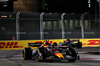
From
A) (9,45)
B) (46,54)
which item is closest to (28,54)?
(46,54)

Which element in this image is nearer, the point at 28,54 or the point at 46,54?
the point at 46,54

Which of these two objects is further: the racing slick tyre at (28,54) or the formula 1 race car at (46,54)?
the racing slick tyre at (28,54)

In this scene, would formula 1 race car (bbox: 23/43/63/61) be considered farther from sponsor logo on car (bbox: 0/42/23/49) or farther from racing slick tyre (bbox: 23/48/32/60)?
sponsor logo on car (bbox: 0/42/23/49)

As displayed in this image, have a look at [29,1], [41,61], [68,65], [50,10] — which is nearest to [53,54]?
[41,61]

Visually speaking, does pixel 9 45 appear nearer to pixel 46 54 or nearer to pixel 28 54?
pixel 28 54

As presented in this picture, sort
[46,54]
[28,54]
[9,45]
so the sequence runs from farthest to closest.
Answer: [9,45] → [28,54] → [46,54]

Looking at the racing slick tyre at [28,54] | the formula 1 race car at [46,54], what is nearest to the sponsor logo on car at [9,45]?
the racing slick tyre at [28,54]

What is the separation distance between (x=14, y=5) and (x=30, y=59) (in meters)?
33.2

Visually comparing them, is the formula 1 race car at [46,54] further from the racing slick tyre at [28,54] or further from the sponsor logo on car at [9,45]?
the sponsor logo on car at [9,45]

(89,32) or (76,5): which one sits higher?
(76,5)

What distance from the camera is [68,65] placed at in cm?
1204

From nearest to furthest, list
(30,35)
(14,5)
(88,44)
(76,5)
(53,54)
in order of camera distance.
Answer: (53,54), (88,44), (30,35), (14,5), (76,5)

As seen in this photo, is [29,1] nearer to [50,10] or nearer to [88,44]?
[50,10]

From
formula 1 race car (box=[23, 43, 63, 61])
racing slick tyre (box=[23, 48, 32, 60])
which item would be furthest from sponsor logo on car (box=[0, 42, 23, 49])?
formula 1 race car (box=[23, 43, 63, 61])
